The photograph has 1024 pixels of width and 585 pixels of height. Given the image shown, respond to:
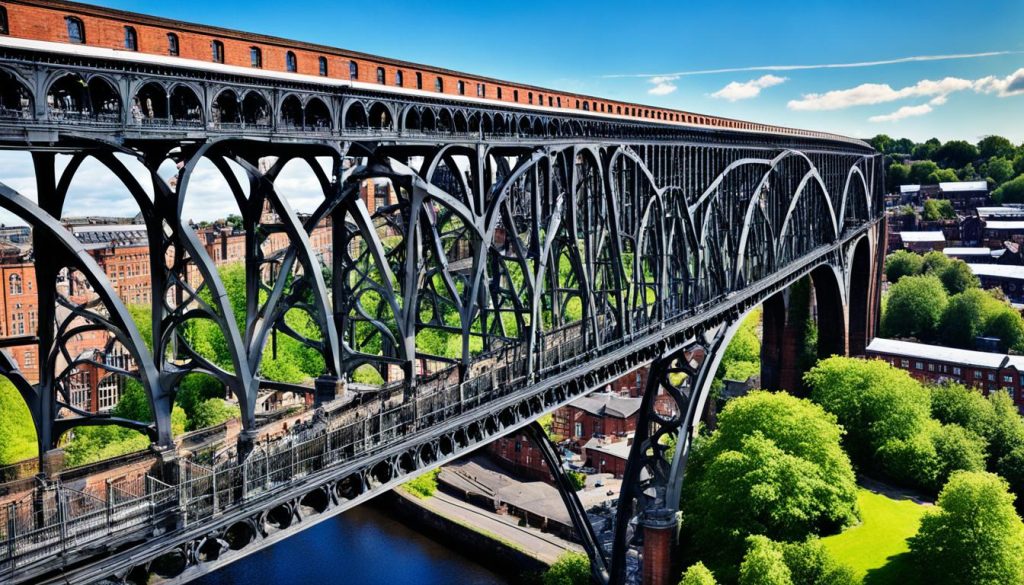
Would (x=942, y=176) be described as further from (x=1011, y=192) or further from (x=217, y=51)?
(x=217, y=51)

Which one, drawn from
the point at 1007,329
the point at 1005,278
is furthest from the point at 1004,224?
the point at 1007,329

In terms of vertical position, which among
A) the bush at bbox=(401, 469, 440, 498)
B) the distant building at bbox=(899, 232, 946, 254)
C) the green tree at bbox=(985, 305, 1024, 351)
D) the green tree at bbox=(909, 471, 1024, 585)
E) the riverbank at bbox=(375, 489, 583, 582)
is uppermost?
the distant building at bbox=(899, 232, 946, 254)

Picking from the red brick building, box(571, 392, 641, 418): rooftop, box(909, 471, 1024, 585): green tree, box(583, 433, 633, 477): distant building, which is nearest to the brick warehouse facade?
box(909, 471, 1024, 585): green tree

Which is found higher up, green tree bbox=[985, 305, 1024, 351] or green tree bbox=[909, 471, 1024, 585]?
green tree bbox=[985, 305, 1024, 351]

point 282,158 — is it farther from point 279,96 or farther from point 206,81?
point 206,81

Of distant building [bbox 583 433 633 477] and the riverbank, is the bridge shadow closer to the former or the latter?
the riverbank

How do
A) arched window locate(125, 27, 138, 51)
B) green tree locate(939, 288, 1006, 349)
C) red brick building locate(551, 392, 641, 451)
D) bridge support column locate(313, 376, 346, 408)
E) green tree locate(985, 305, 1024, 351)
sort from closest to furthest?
1. arched window locate(125, 27, 138, 51)
2. bridge support column locate(313, 376, 346, 408)
3. red brick building locate(551, 392, 641, 451)
4. green tree locate(985, 305, 1024, 351)
5. green tree locate(939, 288, 1006, 349)
